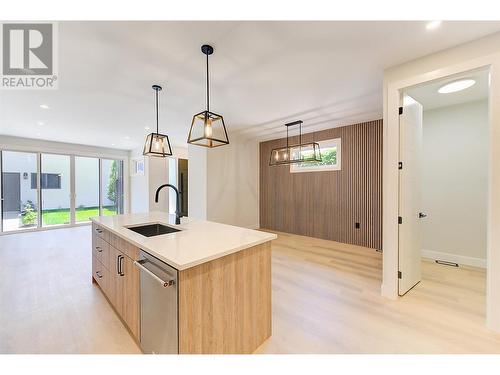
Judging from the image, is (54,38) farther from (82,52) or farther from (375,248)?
(375,248)

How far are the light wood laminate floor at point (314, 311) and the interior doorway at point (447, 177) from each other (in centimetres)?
36

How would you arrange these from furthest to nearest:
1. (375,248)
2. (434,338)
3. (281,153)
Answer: (281,153), (375,248), (434,338)

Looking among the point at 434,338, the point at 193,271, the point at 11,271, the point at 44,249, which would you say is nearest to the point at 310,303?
the point at 434,338

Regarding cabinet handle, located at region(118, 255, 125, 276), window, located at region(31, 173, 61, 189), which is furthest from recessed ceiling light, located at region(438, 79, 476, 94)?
window, located at region(31, 173, 61, 189)

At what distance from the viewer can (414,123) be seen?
264 centimetres

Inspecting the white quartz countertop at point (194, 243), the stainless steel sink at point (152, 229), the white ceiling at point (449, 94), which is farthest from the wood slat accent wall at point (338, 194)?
the stainless steel sink at point (152, 229)

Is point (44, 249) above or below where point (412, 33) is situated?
below

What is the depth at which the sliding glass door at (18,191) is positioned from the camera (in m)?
5.71

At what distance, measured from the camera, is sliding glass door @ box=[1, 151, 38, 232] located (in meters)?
5.71

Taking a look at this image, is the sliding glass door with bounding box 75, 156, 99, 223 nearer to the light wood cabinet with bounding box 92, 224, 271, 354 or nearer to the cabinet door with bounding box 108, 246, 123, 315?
the cabinet door with bounding box 108, 246, 123, 315

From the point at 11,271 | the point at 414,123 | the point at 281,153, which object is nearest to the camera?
the point at 414,123

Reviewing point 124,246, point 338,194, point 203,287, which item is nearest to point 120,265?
point 124,246

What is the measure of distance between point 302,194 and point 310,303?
339 cm

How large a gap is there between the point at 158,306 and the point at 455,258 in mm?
4553
